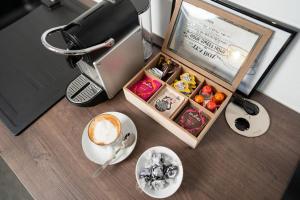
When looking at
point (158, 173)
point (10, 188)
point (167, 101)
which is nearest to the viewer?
point (158, 173)

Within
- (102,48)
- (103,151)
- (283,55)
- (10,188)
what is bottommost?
(10,188)

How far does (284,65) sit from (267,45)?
75mm

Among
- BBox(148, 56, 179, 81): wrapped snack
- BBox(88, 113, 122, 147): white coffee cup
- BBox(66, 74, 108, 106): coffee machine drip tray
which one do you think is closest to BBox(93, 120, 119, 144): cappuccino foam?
BBox(88, 113, 122, 147): white coffee cup

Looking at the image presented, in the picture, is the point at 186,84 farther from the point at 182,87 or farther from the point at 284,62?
the point at 284,62

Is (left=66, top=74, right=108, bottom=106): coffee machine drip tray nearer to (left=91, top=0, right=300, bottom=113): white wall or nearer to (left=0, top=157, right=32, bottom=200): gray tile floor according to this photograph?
(left=91, top=0, right=300, bottom=113): white wall

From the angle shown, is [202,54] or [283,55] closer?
[283,55]

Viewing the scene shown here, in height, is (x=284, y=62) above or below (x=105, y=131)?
above

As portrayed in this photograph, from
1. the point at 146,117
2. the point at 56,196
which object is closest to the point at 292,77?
the point at 146,117

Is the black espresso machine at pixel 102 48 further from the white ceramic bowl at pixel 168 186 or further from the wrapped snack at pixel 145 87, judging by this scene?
the white ceramic bowl at pixel 168 186

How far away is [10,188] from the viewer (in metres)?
1.29

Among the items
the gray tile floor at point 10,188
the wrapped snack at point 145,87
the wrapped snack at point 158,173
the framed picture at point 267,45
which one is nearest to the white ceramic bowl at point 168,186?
the wrapped snack at point 158,173

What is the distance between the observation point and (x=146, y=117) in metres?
0.67

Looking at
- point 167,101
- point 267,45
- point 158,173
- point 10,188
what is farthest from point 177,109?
point 10,188

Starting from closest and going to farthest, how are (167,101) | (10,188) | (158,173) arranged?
(158,173)
(167,101)
(10,188)
